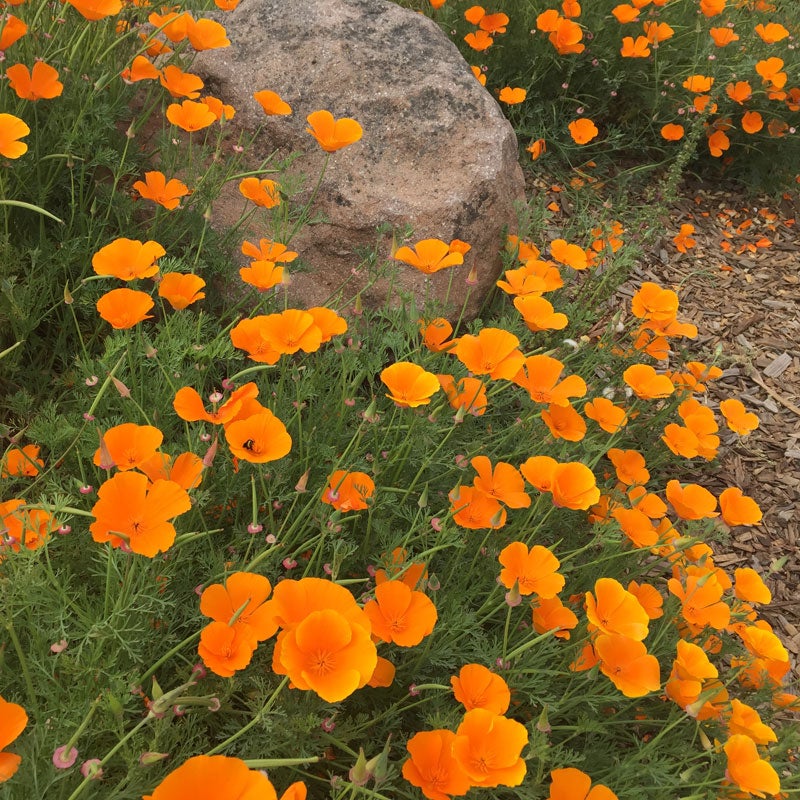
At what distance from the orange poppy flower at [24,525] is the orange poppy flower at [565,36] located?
3196 mm

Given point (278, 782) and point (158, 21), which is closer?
point (278, 782)

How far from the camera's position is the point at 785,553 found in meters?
2.78

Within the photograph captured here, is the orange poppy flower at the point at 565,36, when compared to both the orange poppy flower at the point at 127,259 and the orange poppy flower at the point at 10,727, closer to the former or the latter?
the orange poppy flower at the point at 127,259

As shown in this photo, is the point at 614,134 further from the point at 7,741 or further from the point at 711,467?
the point at 7,741

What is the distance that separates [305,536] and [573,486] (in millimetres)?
674

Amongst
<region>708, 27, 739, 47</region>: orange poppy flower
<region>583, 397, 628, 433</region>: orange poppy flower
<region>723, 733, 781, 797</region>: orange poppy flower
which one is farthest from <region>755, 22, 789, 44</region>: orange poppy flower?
<region>723, 733, 781, 797</region>: orange poppy flower

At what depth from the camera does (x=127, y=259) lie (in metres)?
1.78

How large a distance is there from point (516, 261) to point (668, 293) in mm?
725

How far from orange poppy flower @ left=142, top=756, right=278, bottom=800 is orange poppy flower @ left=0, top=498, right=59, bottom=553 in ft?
1.96

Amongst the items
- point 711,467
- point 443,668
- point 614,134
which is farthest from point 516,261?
point 443,668

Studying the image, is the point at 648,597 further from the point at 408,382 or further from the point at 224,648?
the point at 224,648

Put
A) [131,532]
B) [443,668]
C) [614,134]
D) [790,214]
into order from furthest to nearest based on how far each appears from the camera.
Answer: [790,214], [614,134], [443,668], [131,532]

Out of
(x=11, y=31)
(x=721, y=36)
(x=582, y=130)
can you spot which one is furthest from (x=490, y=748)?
(x=721, y=36)

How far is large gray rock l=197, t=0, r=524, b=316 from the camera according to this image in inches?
108
